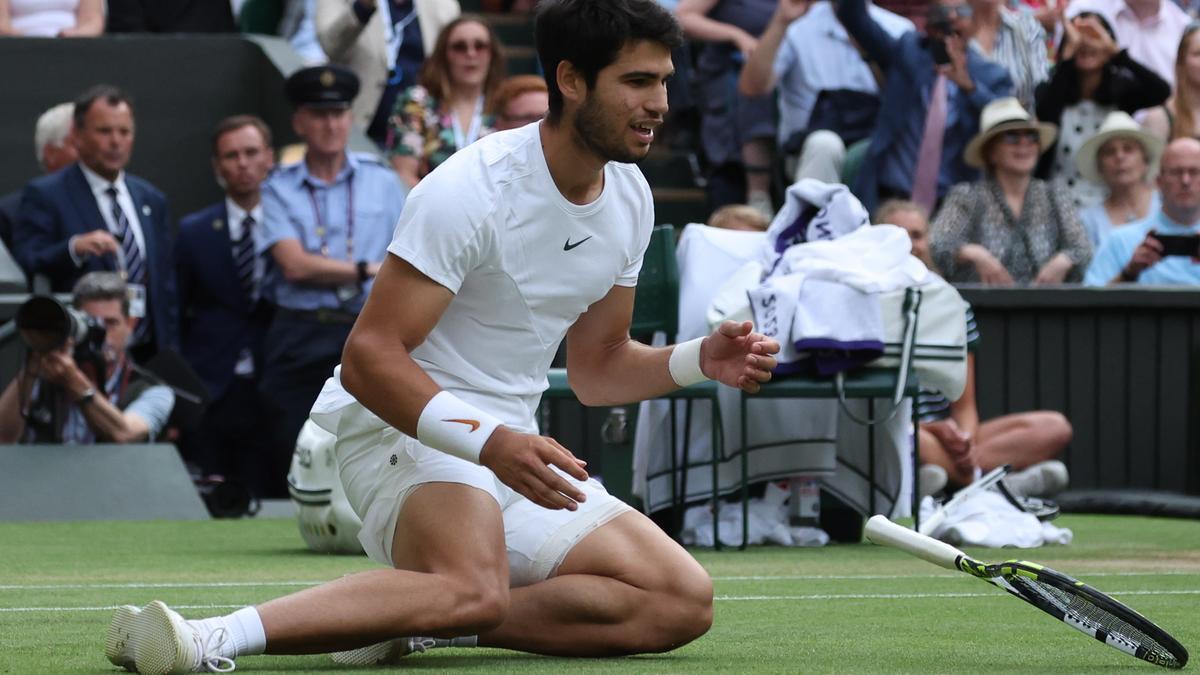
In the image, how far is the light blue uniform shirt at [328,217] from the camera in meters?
11.0

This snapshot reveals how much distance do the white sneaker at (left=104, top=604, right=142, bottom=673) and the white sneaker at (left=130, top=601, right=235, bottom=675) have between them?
0.03 metres

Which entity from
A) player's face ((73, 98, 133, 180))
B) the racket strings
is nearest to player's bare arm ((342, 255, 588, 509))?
the racket strings

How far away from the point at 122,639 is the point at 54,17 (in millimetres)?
9321

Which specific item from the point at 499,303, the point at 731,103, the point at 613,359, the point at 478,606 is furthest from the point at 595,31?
the point at 731,103

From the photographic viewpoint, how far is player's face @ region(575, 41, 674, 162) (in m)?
4.70

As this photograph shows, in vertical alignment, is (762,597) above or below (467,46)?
below

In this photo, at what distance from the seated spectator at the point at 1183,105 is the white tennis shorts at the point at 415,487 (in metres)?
8.28

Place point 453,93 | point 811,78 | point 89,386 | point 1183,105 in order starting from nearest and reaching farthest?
point 89,386 < point 453,93 < point 811,78 < point 1183,105

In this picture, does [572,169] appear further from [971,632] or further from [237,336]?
[237,336]

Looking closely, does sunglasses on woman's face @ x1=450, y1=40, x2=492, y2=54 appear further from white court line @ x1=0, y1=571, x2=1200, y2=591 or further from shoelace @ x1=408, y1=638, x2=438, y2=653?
shoelace @ x1=408, y1=638, x2=438, y2=653

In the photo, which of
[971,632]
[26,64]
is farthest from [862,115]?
[971,632]

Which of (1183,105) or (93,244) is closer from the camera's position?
(93,244)

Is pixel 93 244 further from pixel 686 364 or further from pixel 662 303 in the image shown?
pixel 686 364

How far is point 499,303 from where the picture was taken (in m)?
4.87
